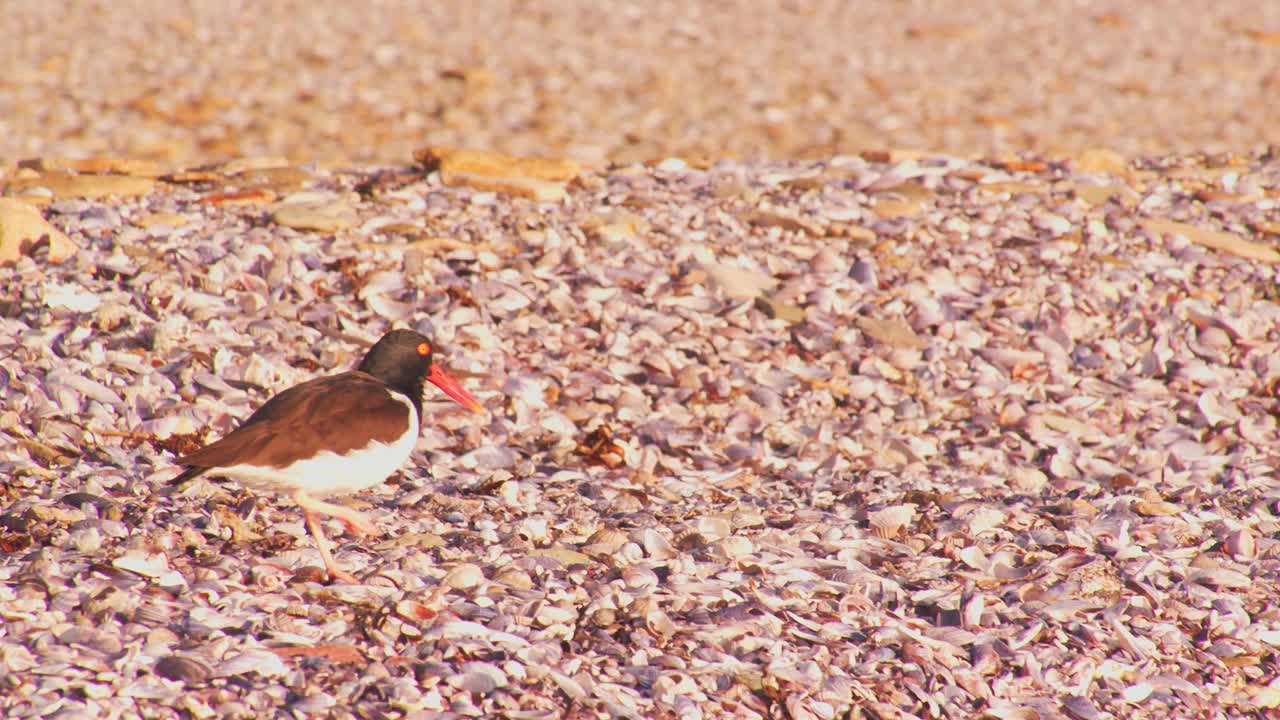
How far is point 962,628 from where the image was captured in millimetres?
6051

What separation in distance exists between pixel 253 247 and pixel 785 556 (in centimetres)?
494

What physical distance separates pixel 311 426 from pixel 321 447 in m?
0.14

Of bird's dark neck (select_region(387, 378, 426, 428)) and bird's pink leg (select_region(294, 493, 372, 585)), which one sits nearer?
bird's pink leg (select_region(294, 493, 372, 585))

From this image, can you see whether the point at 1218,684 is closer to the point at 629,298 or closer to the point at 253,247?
the point at 629,298

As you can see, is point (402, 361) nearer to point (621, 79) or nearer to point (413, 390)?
point (413, 390)

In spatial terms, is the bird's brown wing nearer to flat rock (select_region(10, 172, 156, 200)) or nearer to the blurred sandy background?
flat rock (select_region(10, 172, 156, 200))

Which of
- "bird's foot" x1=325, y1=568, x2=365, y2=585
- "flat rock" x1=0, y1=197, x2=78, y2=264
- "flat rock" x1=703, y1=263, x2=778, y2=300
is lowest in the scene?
"flat rock" x1=703, y1=263, x2=778, y2=300

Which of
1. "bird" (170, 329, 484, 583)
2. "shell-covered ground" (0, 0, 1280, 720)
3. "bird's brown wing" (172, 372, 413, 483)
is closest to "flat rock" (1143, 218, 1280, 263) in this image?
"shell-covered ground" (0, 0, 1280, 720)

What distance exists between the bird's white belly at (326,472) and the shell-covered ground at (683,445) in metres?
0.31

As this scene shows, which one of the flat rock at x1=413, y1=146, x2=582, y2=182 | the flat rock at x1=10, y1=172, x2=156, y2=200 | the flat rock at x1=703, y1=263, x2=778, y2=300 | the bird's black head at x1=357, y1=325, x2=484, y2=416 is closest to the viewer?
the bird's black head at x1=357, y1=325, x2=484, y2=416

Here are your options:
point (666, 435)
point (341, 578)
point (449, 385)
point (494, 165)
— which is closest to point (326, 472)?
point (341, 578)

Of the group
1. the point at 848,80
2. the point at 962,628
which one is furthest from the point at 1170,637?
the point at 848,80

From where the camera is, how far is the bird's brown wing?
19.9 feet

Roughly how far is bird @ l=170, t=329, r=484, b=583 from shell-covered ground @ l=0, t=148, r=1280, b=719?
0.91ft
